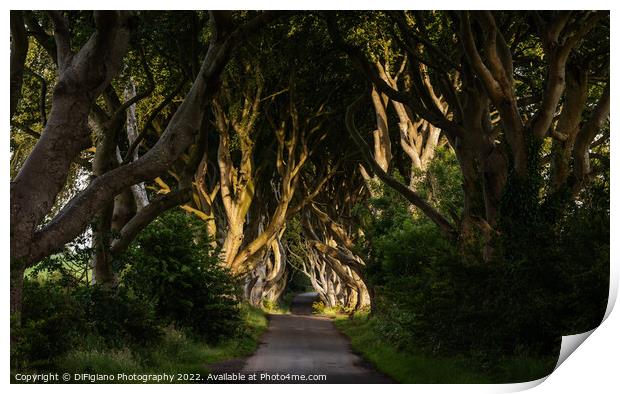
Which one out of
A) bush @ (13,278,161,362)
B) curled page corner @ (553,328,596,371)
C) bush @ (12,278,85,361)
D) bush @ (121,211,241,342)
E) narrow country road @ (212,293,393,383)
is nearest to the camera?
bush @ (12,278,85,361)

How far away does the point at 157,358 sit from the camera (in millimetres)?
13531

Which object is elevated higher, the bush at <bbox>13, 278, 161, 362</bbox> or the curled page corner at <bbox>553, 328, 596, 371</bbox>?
the bush at <bbox>13, 278, 161, 362</bbox>

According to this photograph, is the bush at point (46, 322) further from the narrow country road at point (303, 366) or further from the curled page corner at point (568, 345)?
the curled page corner at point (568, 345)

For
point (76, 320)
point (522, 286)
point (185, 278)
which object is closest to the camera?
point (522, 286)

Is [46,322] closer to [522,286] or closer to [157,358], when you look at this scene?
[157,358]

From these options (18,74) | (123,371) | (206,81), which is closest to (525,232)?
(206,81)

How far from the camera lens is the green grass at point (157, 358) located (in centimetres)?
1162

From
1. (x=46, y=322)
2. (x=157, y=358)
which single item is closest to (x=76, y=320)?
(x=46, y=322)

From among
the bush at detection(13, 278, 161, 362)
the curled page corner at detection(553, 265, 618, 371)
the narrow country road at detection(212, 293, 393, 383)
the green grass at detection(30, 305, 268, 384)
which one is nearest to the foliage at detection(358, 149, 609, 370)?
the curled page corner at detection(553, 265, 618, 371)

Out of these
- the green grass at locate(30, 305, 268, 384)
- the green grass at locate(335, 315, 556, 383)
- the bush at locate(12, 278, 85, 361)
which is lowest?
the green grass at locate(335, 315, 556, 383)

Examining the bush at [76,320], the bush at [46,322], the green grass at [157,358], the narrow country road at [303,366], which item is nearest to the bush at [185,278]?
the green grass at [157,358]

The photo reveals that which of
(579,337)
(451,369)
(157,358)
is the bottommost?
(451,369)

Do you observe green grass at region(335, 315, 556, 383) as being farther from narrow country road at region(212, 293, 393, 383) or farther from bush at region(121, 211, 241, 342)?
bush at region(121, 211, 241, 342)

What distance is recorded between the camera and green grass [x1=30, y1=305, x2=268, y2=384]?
458 inches
